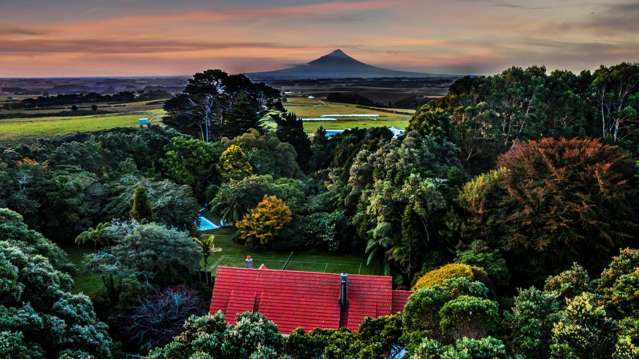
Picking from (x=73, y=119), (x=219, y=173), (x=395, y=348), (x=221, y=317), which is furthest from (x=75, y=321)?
(x=73, y=119)

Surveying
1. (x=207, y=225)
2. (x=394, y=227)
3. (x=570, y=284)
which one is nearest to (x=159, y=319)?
(x=394, y=227)

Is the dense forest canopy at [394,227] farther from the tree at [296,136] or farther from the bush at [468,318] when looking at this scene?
the tree at [296,136]

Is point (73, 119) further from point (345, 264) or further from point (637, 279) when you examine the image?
point (637, 279)

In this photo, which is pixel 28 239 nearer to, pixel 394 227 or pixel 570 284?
pixel 394 227

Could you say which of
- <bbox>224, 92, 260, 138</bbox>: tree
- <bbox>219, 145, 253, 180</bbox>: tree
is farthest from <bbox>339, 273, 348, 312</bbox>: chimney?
<bbox>224, 92, 260, 138</bbox>: tree

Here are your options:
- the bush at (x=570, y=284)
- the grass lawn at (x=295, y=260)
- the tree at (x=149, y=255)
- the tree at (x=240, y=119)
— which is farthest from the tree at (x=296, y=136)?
the bush at (x=570, y=284)

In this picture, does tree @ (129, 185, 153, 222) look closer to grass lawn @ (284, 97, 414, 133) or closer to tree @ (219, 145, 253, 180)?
tree @ (219, 145, 253, 180)
